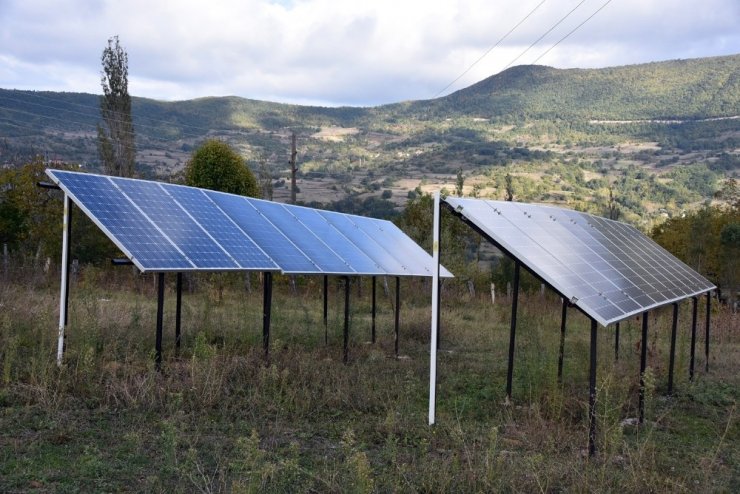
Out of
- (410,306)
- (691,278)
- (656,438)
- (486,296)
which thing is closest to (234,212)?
(656,438)

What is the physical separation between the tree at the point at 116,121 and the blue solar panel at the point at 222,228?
25.8 meters

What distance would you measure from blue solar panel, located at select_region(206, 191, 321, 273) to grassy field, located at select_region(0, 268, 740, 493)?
4.61 feet

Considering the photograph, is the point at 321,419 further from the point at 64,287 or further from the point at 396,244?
the point at 396,244

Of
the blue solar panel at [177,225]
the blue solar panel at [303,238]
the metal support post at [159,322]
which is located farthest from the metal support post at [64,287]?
the blue solar panel at [303,238]

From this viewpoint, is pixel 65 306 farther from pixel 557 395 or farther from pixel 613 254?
pixel 613 254

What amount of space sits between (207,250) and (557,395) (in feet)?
16.9

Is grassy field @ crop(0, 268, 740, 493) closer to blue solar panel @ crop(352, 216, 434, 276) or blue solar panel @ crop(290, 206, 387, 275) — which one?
blue solar panel @ crop(290, 206, 387, 275)

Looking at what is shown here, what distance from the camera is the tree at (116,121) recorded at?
37562mm

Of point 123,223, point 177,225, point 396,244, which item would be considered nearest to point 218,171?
point 396,244

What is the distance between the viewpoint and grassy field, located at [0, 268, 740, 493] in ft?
21.5

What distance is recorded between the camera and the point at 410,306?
2448cm

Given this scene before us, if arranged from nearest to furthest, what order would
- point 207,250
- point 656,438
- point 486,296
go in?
point 656,438 → point 207,250 → point 486,296

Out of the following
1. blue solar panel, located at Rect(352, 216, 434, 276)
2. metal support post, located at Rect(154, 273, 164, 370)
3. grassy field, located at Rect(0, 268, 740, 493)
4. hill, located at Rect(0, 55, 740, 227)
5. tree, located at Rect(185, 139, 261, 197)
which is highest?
hill, located at Rect(0, 55, 740, 227)

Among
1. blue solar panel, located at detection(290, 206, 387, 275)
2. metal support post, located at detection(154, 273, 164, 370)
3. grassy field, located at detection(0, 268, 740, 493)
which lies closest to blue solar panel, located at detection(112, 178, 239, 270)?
metal support post, located at detection(154, 273, 164, 370)
